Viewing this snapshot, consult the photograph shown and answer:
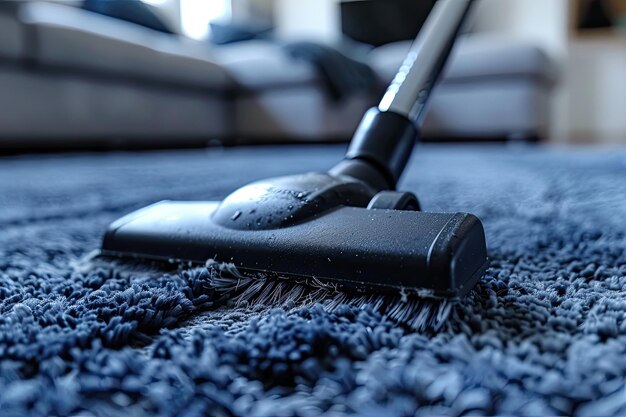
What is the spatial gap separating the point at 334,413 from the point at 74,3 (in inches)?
121

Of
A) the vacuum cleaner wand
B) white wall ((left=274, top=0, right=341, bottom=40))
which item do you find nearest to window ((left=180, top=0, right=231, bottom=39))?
white wall ((left=274, top=0, right=341, bottom=40))

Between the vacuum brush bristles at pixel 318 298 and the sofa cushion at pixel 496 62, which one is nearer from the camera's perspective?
the vacuum brush bristles at pixel 318 298

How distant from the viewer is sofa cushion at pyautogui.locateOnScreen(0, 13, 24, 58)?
1.72 m

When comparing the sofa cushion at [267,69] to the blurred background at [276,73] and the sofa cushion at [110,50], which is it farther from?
the sofa cushion at [110,50]

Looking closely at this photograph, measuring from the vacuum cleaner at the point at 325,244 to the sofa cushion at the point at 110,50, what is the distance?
1.79 meters

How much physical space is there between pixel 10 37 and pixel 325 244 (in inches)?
72.4

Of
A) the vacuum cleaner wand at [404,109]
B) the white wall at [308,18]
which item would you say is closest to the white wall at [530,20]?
the white wall at [308,18]

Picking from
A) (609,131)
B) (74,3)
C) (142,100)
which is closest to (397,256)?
(142,100)

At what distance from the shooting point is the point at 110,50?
6.88ft

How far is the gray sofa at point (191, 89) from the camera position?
6.05 feet

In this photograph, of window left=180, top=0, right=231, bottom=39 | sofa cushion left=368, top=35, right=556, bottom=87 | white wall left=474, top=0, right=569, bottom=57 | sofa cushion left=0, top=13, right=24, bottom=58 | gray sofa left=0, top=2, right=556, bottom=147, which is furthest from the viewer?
window left=180, top=0, right=231, bottom=39

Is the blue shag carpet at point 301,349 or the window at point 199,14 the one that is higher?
the blue shag carpet at point 301,349

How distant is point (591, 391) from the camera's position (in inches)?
7.0

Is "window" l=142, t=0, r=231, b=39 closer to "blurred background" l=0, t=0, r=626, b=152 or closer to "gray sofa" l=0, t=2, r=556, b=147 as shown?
"blurred background" l=0, t=0, r=626, b=152
